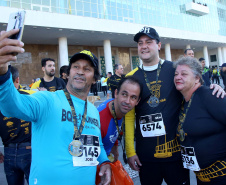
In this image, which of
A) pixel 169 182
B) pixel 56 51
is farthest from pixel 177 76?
pixel 56 51

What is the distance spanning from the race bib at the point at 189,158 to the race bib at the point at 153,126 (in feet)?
0.94

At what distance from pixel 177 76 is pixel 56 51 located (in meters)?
27.5

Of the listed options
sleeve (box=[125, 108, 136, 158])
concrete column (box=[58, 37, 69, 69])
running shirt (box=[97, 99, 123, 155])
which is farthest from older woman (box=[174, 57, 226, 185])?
concrete column (box=[58, 37, 69, 69])

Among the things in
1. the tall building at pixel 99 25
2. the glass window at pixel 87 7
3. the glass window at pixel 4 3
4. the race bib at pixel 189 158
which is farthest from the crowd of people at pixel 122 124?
the glass window at pixel 87 7

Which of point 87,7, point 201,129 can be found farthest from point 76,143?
point 87,7

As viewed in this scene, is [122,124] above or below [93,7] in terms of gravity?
below

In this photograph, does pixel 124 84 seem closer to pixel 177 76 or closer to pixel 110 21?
pixel 177 76

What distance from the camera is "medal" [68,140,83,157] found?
1.42 m

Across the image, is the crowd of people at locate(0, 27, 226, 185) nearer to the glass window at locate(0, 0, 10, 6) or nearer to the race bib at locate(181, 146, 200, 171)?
the race bib at locate(181, 146, 200, 171)

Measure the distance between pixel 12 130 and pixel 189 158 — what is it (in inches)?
89.5

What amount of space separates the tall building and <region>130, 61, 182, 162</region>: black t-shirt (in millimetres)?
18471

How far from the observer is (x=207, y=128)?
1.77 metres

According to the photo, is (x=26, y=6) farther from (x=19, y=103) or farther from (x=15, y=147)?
(x=19, y=103)

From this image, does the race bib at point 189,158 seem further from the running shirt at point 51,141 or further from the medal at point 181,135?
the running shirt at point 51,141
